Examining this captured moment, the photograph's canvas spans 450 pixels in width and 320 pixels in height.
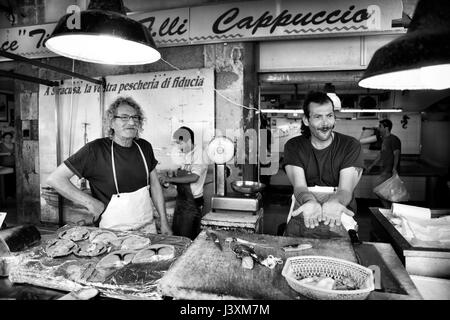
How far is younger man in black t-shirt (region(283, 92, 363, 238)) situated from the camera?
244 cm

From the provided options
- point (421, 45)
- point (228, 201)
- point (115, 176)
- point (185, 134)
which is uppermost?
point (421, 45)

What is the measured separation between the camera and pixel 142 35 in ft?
6.37

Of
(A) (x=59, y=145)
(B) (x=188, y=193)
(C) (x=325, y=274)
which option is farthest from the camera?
(A) (x=59, y=145)

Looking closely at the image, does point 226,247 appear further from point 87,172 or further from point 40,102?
point 40,102

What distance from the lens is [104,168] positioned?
2.60m

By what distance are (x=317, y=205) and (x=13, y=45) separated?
5.65 m

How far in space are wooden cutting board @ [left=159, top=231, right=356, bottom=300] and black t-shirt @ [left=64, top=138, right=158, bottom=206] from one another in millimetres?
1124

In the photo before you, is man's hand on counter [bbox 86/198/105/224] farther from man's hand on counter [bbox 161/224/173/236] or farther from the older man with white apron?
man's hand on counter [bbox 161/224/173/236]

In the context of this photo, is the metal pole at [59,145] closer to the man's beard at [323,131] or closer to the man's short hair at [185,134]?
the man's short hair at [185,134]

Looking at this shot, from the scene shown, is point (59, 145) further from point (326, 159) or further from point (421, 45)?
point (421, 45)

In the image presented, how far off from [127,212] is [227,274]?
54.6 inches

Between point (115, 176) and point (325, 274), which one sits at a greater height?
point (115, 176)

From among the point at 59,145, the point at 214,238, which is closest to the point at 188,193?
the point at 214,238

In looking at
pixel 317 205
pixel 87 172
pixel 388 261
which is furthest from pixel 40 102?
pixel 388 261
